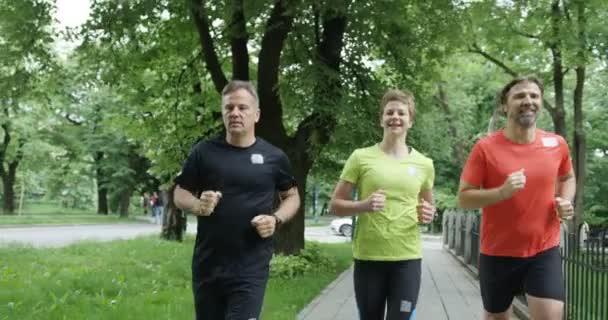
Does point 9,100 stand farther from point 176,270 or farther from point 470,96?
point 470,96

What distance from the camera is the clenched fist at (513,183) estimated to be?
159 inches

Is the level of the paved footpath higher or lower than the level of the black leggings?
lower

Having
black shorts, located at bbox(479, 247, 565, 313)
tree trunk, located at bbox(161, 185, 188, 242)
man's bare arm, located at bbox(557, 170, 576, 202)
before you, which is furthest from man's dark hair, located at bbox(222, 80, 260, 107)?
tree trunk, located at bbox(161, 185, 188, 242)

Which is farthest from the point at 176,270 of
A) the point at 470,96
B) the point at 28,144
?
the point at 28,144

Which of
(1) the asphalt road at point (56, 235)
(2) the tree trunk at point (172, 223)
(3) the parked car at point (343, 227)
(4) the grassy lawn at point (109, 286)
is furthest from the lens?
(3) the parked car at point (343, 227)

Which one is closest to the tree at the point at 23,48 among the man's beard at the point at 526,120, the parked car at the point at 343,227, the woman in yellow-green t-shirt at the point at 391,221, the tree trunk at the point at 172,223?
the tree trunk at the point at 172,223

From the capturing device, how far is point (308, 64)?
560 inches

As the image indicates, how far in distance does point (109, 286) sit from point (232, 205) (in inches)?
240

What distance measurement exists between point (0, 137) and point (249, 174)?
4529cm

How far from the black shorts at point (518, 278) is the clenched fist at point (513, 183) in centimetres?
48

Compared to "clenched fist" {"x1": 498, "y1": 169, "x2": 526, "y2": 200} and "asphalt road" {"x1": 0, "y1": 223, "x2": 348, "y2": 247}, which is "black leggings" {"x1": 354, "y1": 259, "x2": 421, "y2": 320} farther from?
"asphalt road" {"x1": 0, "y1": 223, "x2": 348, "y2": 247}

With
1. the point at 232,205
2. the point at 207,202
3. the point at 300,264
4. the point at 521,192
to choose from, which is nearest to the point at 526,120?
the point at 521,192

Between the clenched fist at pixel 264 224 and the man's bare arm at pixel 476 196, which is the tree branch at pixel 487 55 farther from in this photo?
the clenched fist at pixel 264 224

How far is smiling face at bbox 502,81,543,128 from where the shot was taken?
14.2ft
